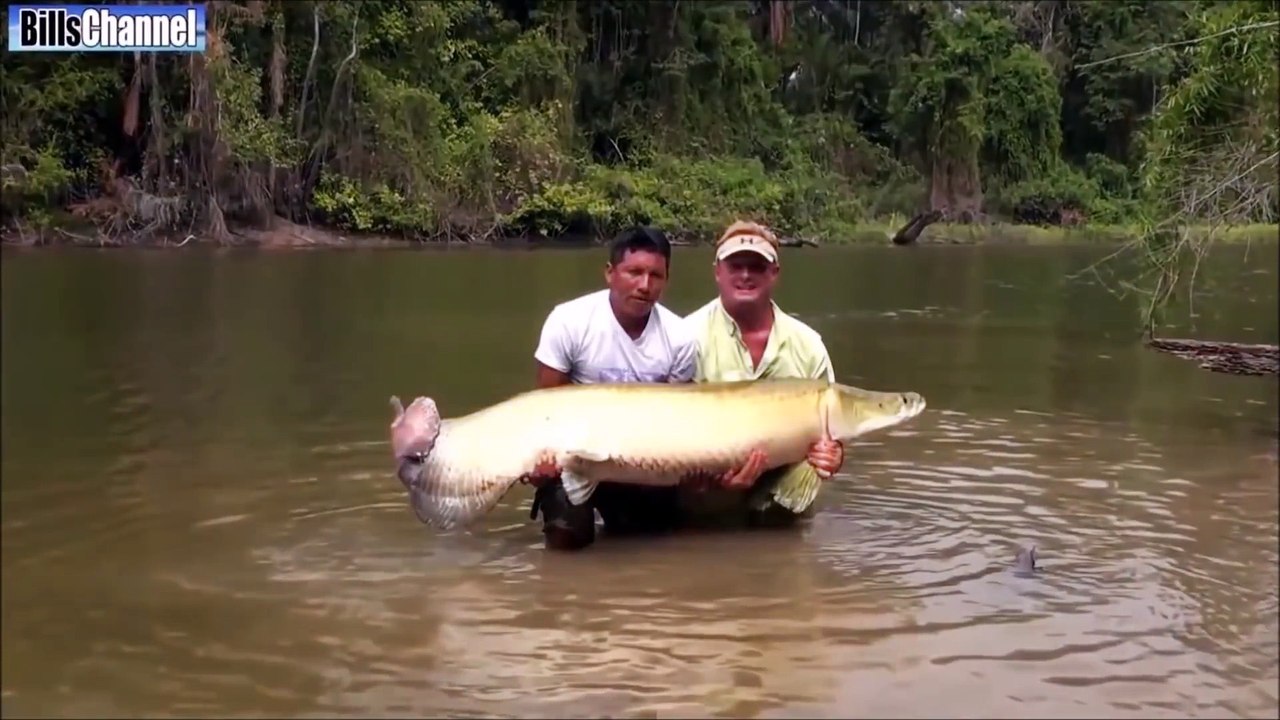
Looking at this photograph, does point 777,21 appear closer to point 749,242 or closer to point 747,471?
point 749,242

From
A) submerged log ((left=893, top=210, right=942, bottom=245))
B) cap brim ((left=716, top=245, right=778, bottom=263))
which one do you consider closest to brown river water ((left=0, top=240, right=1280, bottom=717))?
cap brim ((left=716, top=245, right=778, bottom=263))

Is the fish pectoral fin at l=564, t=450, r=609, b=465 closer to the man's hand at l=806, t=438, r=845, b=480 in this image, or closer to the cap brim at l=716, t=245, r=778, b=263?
the man's hand at l=806, t=438, r=845, b=480

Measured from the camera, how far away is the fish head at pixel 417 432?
4105 mm

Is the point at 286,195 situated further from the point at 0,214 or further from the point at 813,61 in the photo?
the point at 813,61

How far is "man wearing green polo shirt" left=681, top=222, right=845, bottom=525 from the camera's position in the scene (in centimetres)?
449

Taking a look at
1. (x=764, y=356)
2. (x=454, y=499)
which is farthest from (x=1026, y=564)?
(x=454, y=499)

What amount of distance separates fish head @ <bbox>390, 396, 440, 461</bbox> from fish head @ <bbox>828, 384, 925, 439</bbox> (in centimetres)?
124

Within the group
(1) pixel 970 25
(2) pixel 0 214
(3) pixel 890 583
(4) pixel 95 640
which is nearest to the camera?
(4) pixel 95 640

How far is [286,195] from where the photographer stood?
24.2 m

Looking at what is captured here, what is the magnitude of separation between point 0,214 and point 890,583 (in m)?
18.5

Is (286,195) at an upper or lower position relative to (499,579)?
upper

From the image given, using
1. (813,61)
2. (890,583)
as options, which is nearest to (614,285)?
(890,583)

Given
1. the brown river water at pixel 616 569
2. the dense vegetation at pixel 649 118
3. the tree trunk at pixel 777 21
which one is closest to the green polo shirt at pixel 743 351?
the brown river water at pixel 616 569

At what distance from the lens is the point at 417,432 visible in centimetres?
411
